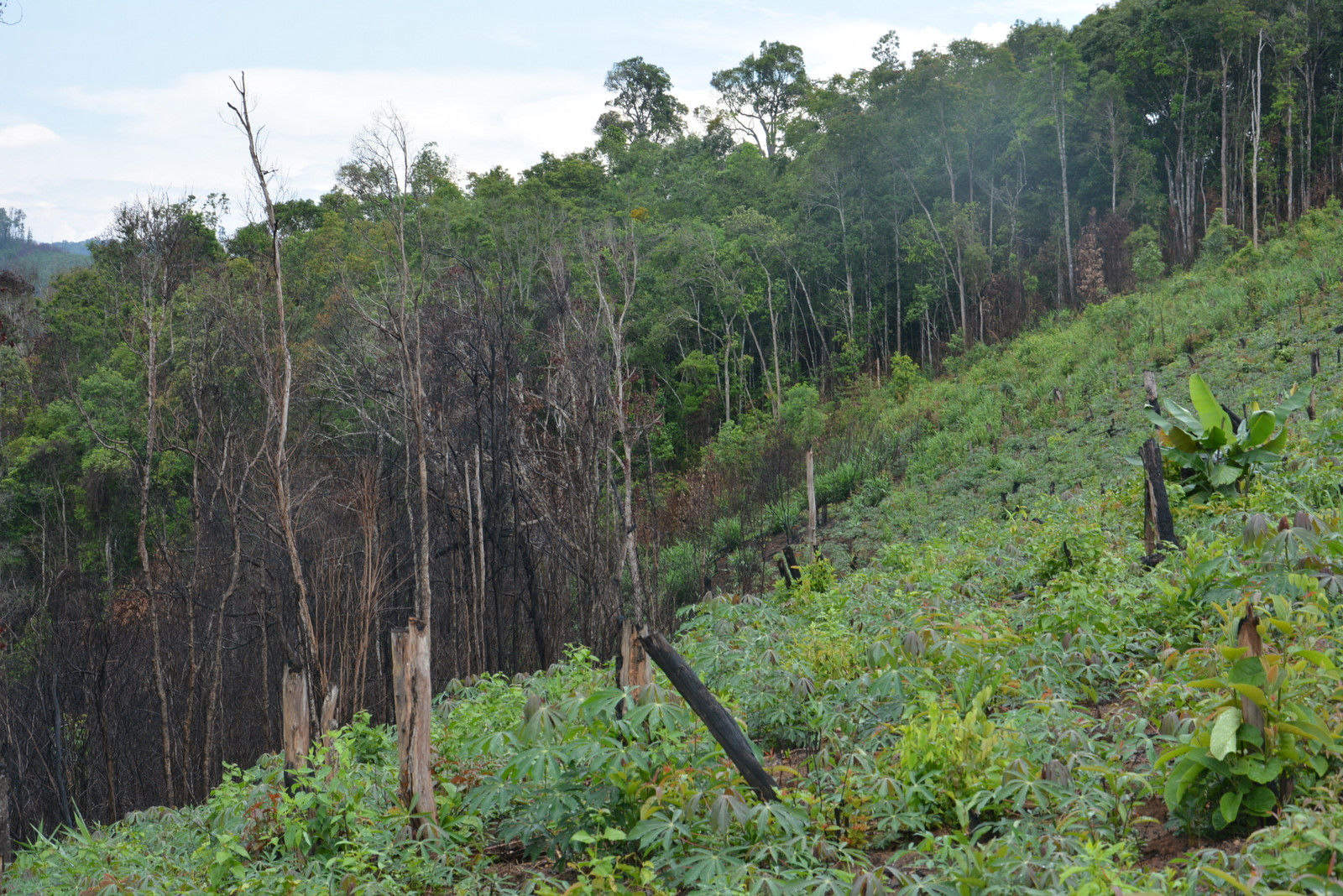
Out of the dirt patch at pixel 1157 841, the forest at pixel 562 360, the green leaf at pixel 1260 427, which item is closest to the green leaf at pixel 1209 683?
the dirt patch at pixel 1157 841

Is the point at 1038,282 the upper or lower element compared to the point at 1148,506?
→ upper

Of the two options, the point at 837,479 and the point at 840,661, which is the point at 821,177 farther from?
the point at 840,661

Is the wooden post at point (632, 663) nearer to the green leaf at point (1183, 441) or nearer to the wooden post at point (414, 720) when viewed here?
the wooden post at point (414, 720)

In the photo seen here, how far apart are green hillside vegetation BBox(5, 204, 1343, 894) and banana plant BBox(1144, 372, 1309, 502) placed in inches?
2.7

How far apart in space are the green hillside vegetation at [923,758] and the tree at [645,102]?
36399 mm

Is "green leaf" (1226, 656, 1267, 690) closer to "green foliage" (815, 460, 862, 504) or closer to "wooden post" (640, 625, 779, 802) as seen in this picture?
"wooden post" (640, 625, 779, 802)

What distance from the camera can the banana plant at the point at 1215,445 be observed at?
5809mm

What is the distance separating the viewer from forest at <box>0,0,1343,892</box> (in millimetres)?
13719

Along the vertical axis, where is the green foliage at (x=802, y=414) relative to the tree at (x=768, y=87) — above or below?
below

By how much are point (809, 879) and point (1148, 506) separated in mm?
3812

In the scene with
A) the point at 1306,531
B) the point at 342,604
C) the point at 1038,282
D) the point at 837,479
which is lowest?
the point at 342,604

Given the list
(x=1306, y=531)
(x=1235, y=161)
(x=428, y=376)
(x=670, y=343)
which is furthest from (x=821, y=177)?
(x=1306, y=531)

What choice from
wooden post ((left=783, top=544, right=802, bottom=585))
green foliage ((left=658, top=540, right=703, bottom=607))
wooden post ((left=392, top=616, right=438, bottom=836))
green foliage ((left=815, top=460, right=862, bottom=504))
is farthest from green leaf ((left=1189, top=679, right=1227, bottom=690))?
green foliage ((left=815, top=460, right=862, bottom=504))

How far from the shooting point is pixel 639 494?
21672 millimetres
